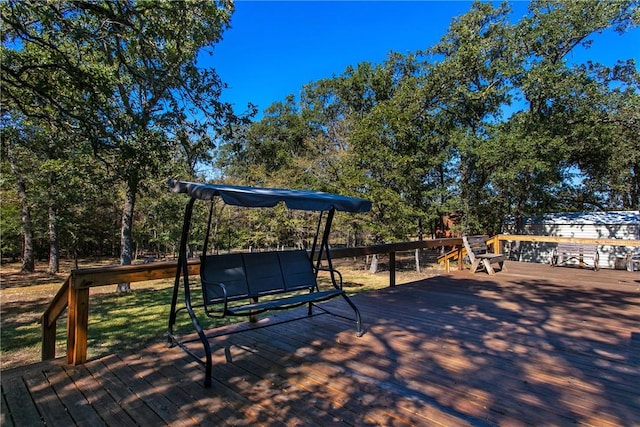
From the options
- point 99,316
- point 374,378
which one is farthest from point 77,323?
point 99,316

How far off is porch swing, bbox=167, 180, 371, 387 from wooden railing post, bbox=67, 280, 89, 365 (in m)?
0.63

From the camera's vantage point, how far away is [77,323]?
2688 millimetres

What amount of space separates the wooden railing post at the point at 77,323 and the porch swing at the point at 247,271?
63 cm

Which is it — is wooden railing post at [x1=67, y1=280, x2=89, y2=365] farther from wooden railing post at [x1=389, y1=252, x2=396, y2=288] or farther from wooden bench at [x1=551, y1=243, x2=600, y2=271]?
wooden bench at [x1=551, y1=243, x2=600, y2=271]

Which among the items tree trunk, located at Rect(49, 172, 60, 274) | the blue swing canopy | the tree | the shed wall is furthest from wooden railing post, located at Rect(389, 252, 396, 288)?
tree trunk, located at Rect(49, 172, 60, 274)

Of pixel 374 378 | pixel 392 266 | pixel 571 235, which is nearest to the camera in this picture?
pixel 374 378

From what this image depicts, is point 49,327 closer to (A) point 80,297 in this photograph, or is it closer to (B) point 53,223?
(A) point 80,297

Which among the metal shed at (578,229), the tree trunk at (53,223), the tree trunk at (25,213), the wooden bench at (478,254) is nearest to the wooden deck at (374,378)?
the wooden bench at (478,254)

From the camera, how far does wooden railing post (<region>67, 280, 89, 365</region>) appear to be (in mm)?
2652

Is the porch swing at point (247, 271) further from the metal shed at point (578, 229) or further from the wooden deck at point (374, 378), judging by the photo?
the metal shed at point (578, 229)

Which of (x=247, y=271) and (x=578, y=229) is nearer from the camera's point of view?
(x=247, y=271)

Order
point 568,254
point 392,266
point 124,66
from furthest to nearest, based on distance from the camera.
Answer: point 568,254 → point 392,266 → point 124,66

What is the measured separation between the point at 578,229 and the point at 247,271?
648 inches

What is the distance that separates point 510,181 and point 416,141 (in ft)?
15.2
